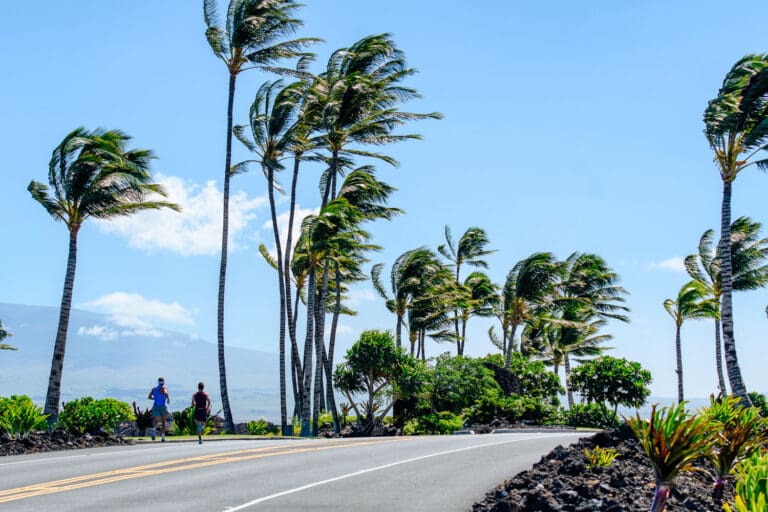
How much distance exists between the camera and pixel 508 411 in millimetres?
37844

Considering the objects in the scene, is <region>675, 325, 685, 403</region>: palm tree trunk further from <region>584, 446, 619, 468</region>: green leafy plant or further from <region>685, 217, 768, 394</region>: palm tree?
<region>584, 446, 619, 468</region>: green leafy plant

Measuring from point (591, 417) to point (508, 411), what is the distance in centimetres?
462

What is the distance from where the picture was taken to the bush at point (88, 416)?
23.4 m

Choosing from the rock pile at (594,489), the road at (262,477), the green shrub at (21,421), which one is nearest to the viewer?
the rock pile at (594,489)

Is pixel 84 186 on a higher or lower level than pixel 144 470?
higher

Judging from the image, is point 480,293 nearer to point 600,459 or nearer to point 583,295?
point 583,295

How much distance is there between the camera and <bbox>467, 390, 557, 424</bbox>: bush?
37.8 metres

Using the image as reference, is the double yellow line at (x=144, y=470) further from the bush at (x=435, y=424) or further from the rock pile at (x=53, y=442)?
the bush at (x=435, y=424)

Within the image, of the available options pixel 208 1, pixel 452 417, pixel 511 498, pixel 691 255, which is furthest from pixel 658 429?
pixel 691 255

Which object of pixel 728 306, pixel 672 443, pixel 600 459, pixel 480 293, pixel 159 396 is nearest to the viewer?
pixel 672 443

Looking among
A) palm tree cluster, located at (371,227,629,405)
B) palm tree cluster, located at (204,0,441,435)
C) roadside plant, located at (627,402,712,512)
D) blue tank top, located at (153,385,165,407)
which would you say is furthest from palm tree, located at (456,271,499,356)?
roadside plant, located at (627,402,712,512)

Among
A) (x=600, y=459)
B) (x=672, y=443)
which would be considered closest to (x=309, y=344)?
(x=600, y=459)

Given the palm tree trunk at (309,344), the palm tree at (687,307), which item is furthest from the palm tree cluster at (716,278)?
the palm tree trunk at (309,344)

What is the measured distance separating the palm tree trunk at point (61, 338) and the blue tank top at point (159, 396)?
12.8ft
